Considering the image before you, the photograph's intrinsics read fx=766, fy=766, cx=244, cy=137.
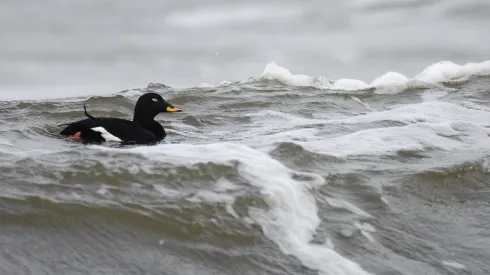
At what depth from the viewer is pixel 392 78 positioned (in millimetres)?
9523

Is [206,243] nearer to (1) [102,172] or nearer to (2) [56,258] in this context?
(2) [56,258]

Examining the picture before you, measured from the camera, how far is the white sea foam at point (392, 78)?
9492mm

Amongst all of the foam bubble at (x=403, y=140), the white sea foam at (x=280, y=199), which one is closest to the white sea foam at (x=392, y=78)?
the foam bubble at (x=403, y=140)

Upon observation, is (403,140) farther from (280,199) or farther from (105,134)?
(105,134)

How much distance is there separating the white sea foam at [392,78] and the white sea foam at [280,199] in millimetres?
5121

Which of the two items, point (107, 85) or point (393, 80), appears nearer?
point (107, 85)

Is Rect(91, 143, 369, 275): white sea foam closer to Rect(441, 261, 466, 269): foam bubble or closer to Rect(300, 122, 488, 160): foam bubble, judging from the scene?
Rect(441, 261, 466, 269): foam bubble

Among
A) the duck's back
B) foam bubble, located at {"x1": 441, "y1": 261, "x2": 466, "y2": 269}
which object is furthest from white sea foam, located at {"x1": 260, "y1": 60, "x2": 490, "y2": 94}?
foam bubble, located at {"x1": 441, "y1": 261, "x2": 466, "y2": 269}

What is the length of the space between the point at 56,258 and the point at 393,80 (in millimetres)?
7183

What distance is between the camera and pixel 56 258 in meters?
2.94

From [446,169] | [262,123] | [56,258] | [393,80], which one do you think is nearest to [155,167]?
[56,258]

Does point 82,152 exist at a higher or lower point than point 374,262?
higher

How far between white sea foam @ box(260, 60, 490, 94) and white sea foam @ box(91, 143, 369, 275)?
5.12 metres

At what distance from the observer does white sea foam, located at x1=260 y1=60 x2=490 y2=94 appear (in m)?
9.49
